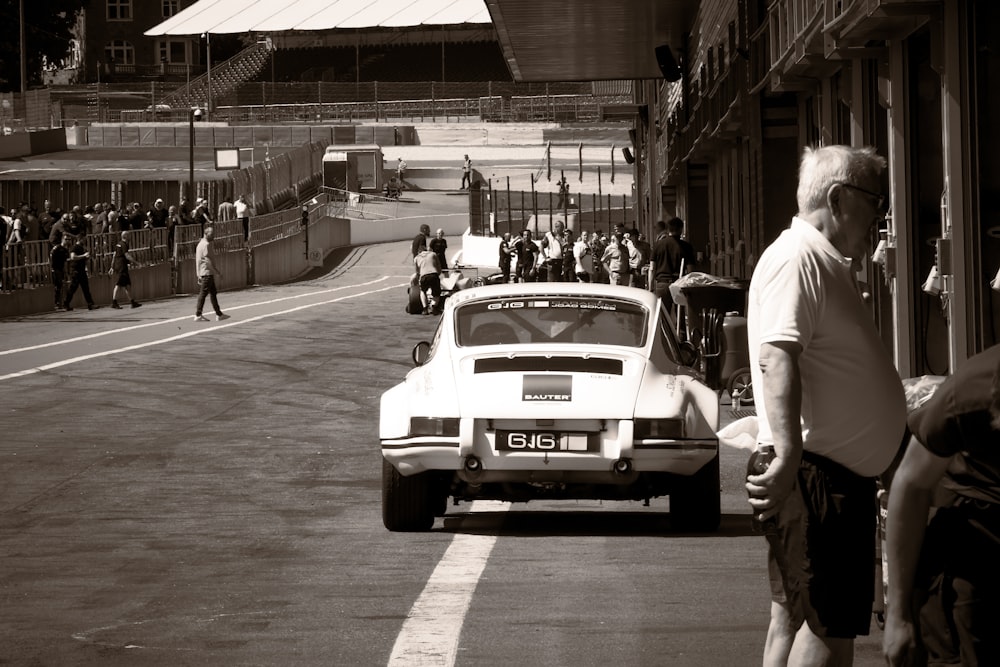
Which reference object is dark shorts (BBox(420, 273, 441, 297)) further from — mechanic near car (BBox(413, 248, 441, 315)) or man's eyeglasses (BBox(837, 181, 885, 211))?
man's eyeglasses (BBox(837, 181, 885, 211))

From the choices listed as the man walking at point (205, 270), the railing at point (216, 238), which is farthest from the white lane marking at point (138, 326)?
the railing at point (216, 238)

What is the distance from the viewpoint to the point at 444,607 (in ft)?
26.0

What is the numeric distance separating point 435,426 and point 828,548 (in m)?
5.20

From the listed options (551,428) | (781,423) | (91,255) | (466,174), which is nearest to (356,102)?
(466,174)

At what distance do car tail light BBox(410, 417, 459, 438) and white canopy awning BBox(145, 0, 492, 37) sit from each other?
100806 millimetres

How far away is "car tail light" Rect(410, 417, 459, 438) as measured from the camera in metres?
9.98

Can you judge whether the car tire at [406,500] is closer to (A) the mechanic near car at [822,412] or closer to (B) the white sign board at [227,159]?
(A) the mechanic near car at [822,412]

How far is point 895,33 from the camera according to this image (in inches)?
507

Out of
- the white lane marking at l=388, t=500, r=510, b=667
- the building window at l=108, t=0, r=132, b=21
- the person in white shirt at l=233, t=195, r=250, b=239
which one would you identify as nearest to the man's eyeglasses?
the white lane marking at l=388, t=500, r=510, b=667

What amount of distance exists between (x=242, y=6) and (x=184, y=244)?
7396cm

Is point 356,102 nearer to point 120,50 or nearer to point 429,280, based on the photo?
point 120,50

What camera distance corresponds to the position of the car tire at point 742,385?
17.0m

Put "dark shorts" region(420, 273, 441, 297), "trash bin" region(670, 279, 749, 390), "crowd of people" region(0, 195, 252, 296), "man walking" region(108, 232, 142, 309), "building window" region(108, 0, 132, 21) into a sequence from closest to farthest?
"trash bin" region(670, 279, 749, 390) → "crowd of people" region(0, 195, 252, 296) → "dark shorts" region(420, 273, 441, 297) → "man walking" region(108, 232, 142, 309) → "building window" region(108, 0, 132, 21)

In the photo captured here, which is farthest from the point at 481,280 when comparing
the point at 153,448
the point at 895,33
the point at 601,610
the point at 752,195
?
the point at 601,610
